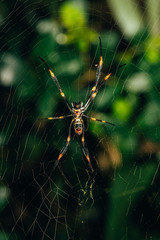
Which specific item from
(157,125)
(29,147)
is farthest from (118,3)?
(29,147)

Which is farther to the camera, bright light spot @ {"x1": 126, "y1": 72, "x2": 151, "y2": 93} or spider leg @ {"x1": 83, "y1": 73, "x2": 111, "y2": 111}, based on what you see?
spider leg @ {"x1": 83, "y1": 73, "x2": 111, "y2": 111}

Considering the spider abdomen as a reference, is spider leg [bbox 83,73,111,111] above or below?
above

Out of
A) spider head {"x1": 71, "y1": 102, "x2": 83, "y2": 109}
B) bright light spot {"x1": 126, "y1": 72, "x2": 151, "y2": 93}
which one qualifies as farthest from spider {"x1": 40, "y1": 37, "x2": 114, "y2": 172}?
bright light spot {"x1": 126, "y1": 72, "x2": 151, "y2": 93}

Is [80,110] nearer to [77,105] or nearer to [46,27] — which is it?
[77,105]

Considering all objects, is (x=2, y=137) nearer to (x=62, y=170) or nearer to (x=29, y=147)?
(x=29, y=147)

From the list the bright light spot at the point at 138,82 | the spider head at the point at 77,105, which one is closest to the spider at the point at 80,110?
the spider head at the point at 77,105

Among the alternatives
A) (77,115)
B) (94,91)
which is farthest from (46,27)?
(77,115)

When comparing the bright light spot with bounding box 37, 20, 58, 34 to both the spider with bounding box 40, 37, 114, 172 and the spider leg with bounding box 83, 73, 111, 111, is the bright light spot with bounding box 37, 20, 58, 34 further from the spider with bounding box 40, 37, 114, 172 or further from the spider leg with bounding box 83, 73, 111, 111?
the spider leg with bounding box 83, 73, 111, 111

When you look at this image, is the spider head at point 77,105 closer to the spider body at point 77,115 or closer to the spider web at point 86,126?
the spider body at point 77,115
